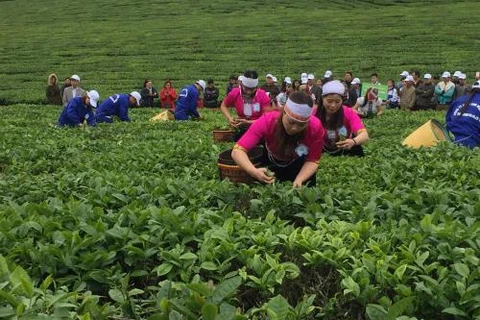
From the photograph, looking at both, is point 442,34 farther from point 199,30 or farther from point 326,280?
point 326,280

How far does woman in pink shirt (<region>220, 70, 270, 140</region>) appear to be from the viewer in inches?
376

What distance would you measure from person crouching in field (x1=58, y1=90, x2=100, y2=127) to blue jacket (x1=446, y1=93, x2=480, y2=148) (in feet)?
25.2

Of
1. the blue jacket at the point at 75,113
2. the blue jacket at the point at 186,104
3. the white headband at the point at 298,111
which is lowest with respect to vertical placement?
the blue jacket at the point at 186,104

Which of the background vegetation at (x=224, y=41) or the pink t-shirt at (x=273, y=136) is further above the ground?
the pink t-shirt at (x=273, y=136)

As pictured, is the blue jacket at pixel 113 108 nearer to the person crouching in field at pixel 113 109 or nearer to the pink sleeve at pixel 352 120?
the person crouching in field at pixel 113 109

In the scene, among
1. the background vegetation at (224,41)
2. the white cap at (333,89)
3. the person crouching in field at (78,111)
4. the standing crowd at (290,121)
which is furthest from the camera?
the background vegetation at (224,41)

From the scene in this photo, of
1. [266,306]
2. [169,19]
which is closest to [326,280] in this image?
[266,306]

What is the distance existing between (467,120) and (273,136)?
3.82m

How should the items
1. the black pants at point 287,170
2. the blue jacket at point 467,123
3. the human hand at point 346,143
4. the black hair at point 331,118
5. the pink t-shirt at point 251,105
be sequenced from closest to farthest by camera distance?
the black pants at point 287,170 → the human hand at point 346,143 → the black hair at point 331,118 → the blue jacket at point 467,123 → the pink t-shirt at point 251,105

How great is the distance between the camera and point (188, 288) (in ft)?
9.12

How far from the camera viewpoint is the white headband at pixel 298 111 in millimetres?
5391

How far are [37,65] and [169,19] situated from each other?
53.8 ft

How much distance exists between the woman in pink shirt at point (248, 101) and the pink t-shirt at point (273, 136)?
350 cm

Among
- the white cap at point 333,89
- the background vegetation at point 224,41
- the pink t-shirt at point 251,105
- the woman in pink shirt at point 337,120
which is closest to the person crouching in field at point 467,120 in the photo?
the woman in pink shirt at point 337,120
